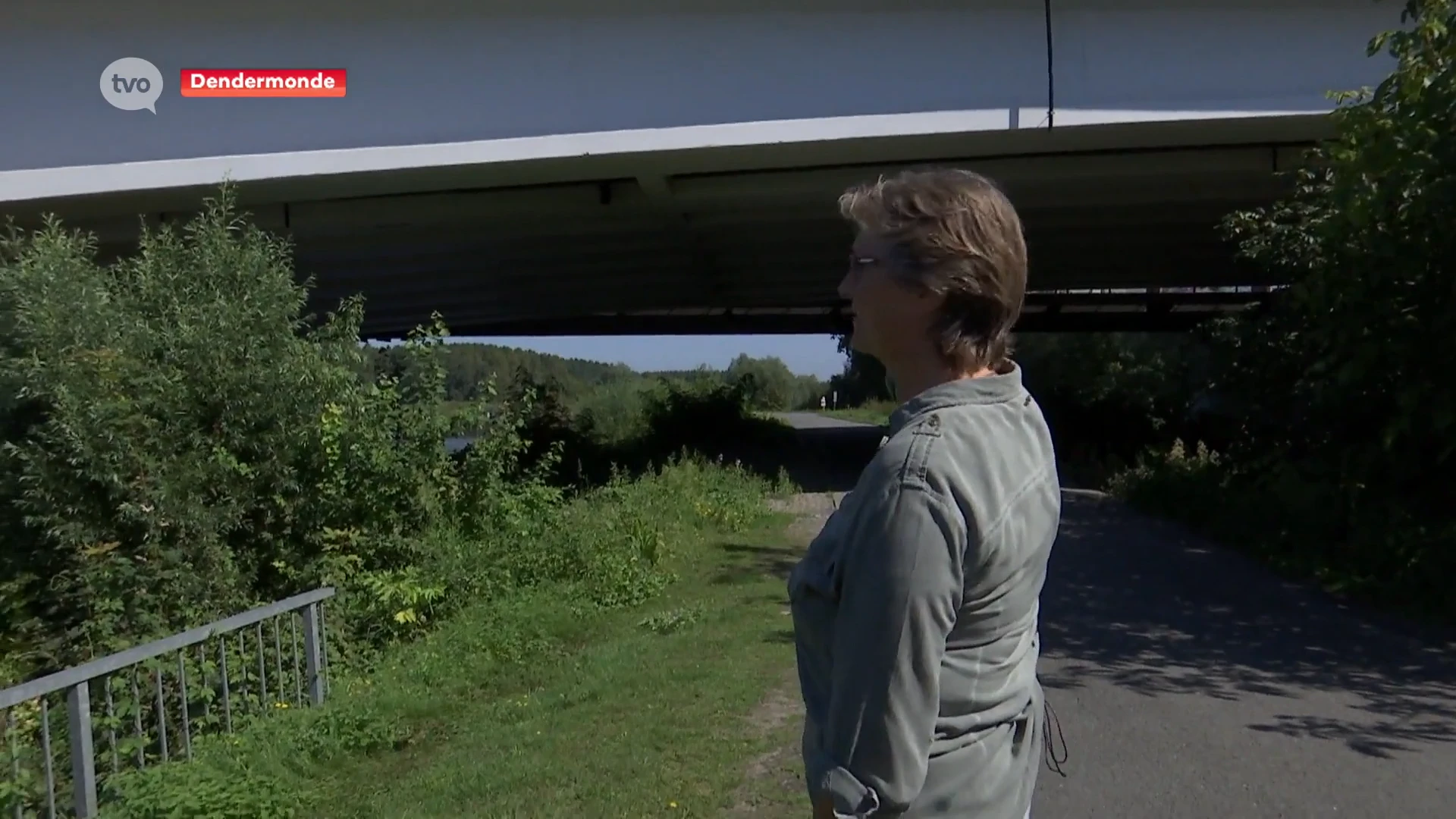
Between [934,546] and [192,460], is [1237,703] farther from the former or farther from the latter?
[192,460]

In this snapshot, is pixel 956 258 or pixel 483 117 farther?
pixel 483 117

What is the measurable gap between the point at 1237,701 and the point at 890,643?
5182 millimetres

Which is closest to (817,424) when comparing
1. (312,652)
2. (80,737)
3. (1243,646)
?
(1243,646)

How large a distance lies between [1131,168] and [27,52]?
12451mm

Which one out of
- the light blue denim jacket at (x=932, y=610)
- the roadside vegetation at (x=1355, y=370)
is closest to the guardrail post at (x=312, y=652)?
the light blue denim jacket at (x=932, y=610)

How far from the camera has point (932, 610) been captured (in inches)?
59.2

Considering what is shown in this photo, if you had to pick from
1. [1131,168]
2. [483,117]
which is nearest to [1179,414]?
[1131,168]

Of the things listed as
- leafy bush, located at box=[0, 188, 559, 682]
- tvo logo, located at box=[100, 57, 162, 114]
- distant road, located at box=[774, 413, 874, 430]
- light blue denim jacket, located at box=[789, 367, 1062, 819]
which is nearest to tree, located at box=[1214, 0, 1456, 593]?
leafy bush, located at box=[0, 188, 559, 682]

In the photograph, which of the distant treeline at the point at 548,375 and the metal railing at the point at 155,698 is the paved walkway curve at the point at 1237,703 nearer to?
the metal railing at the point at 155,698

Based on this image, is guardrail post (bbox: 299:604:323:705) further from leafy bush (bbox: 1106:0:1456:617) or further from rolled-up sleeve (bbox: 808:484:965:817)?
leafy bush (bbox: 1106:0:1456:617)

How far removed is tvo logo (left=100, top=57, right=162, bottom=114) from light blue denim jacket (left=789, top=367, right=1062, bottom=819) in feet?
40.4

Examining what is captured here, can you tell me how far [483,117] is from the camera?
11.9m

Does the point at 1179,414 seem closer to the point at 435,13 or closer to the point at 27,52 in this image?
the point at 435,13

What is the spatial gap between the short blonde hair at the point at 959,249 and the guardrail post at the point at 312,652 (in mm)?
5912
